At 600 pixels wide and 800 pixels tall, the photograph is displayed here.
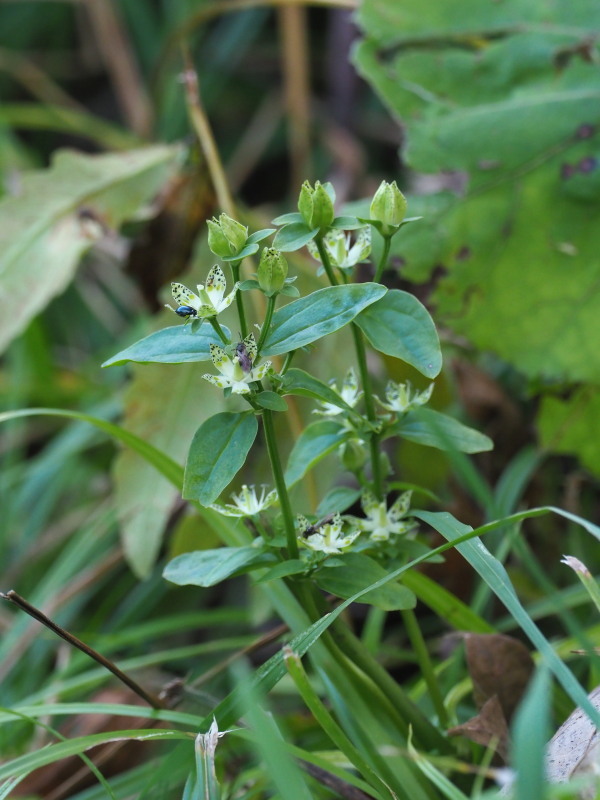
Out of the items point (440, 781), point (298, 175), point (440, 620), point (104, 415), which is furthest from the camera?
point (298, 175)

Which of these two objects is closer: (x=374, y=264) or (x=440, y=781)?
(x=440, y=781)

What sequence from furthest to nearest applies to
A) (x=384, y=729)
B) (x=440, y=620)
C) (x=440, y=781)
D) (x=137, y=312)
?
(x=137, y=312), (x=440, y=620), (x=384, y=729), (x=440, y=781)

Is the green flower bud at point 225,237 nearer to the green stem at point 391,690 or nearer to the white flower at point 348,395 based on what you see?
the white flower at point 348,395

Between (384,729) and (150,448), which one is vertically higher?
(150,448)

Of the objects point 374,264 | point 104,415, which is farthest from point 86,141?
point 374,264

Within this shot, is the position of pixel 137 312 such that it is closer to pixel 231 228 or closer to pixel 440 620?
pixel 440 620

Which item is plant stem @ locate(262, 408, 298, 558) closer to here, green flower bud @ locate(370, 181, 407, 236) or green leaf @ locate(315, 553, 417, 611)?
green leaf @ locate(315, 553, 417, 611)

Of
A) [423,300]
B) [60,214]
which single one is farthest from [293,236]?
[60,214]

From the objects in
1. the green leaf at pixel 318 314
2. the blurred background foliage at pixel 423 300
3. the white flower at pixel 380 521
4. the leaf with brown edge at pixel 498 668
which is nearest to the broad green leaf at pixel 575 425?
the blurred background foliage at pixel 423 300
